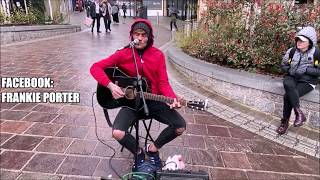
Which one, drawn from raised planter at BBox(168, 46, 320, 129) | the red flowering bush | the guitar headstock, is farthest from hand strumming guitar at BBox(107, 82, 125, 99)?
the red flowering bush

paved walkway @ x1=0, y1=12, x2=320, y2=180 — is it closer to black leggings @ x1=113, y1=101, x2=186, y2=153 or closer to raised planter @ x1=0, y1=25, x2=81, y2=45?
black leggings @ x1=113, y1=101, x2=186, y2=153

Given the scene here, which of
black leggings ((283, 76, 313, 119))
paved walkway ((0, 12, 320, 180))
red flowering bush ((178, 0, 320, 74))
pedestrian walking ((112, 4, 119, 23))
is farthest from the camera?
pedestrian walking ((112, 4, 119, 23))

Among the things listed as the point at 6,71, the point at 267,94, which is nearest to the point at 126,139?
the point at 267,94

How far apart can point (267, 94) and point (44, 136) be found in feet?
11.4

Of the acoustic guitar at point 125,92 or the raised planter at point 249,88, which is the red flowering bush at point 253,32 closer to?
the raised planter at point 249,88

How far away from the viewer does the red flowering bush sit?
209 inches

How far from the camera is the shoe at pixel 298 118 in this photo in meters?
4.16

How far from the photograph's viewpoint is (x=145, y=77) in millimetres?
3061

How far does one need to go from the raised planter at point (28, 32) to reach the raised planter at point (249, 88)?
7501mm

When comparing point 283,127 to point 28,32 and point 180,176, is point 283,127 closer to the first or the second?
point 180,176

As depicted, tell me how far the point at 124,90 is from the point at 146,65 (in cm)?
38

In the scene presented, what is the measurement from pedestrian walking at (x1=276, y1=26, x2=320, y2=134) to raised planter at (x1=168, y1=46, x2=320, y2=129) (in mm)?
241

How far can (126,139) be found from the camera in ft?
9.74

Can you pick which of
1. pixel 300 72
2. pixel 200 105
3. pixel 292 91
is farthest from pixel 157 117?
pixel 300 72
